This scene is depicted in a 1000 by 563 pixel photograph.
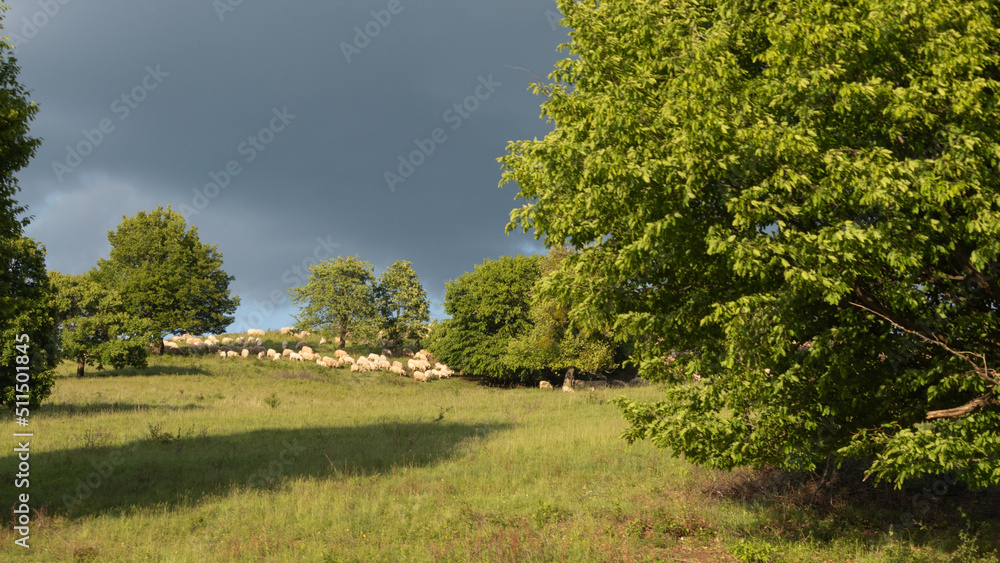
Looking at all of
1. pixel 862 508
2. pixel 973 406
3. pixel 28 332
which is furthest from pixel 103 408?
pixel 973 406

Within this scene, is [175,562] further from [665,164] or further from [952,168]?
Result: [952,168]

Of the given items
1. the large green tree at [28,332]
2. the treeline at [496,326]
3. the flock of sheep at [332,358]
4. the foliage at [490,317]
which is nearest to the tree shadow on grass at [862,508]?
the large green tree at [28,332]

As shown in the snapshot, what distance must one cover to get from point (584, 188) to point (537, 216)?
1.20 meters

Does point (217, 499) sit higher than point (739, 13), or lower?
lower

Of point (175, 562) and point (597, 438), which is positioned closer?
point (175, 562)

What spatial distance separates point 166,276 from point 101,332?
13.6 meters

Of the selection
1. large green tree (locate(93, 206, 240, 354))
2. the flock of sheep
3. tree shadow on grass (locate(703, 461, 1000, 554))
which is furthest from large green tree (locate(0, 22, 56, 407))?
the flock of sheep

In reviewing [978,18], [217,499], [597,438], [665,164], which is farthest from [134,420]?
[978,18]

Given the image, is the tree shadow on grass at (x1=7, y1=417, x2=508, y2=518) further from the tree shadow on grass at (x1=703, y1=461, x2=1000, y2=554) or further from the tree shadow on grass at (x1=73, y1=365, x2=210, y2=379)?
the tree shadow on grass at (x1=73, y1=365, x2=210, y2=379)

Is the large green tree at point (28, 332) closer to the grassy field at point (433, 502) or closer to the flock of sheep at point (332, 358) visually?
the grassy field at point (433, 502)

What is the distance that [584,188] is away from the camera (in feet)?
31.7

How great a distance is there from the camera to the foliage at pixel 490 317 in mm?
59719

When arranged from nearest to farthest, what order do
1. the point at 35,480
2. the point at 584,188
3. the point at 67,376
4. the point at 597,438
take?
the point at 584,188 → the point at 35,480 → the point at 597,438 → the point at 67,376

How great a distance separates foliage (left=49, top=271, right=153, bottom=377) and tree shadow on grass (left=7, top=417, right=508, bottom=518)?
23.4 meters
